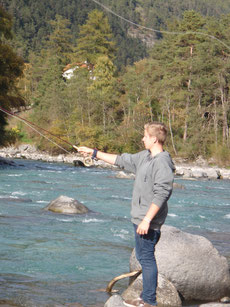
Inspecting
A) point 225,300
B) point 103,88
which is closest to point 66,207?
point 225,300

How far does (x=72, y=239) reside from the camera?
28.3 feet

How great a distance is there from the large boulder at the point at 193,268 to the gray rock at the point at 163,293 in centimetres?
33

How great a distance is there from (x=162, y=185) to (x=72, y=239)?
4.51 m

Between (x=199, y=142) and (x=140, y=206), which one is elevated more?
(x=140, y=206)

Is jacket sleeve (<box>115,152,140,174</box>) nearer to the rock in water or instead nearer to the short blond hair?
the short blond hair

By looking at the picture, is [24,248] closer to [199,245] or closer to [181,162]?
[199,245]

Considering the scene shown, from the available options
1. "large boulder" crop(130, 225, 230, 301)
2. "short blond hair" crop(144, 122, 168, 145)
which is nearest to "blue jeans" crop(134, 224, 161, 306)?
"short blond hair" crop(144, 122, 168, 145)

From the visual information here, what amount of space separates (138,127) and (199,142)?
620cm

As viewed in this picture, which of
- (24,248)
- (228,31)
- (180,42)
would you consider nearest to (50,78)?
(180,42)

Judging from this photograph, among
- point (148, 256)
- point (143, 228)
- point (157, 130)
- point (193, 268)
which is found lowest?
point (193, 268)

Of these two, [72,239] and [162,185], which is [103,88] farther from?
[162,185]

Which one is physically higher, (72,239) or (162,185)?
(162,185)

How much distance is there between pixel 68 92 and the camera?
50.2 meters

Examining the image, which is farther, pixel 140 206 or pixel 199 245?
pixel 199 245
